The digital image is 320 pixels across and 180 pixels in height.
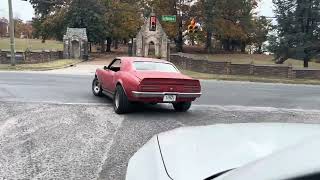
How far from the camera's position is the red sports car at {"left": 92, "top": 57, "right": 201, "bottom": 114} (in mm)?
10617

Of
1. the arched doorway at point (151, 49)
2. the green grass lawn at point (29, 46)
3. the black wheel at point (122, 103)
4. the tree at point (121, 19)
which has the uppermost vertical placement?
the tree at point (121, 19)

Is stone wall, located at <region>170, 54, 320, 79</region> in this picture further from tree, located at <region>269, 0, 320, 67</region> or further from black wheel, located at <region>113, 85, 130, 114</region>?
black wheel, located at <region>113, 85, 130, 114</region>

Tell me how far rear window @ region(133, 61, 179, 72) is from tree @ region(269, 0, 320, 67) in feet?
116

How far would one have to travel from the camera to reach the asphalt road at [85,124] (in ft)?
20.5

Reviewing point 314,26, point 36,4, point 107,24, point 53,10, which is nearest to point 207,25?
point 107,24

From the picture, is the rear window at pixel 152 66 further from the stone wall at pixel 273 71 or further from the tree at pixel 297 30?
the tree at pixel 297 30

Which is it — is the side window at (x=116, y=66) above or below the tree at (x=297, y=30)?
below

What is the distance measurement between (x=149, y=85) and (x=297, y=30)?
39.1 metres

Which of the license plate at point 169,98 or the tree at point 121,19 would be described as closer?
the license plate at point 169,98

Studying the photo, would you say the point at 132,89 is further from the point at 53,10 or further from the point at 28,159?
the point at 53,10

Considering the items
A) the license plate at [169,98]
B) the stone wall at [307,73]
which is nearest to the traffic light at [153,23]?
the stone wall at [307,73]

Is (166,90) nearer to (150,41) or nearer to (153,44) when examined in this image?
(150,41)

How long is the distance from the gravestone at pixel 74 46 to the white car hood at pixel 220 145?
5487cm

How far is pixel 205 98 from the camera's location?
15.7 metres
